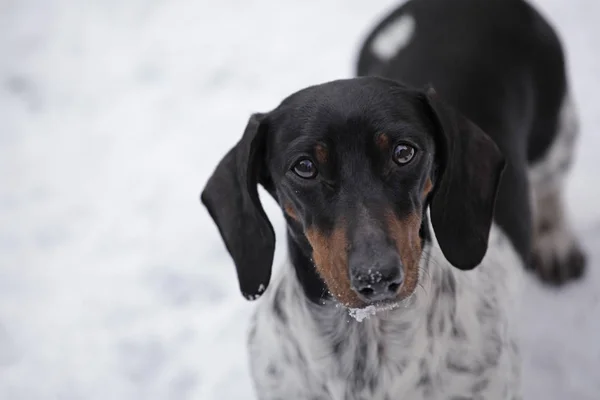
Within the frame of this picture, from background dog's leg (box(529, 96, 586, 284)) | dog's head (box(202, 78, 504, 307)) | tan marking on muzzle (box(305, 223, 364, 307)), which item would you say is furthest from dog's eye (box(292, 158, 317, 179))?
background dog's leg (box(529, 96, 586, 284))

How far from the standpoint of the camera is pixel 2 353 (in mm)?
3889

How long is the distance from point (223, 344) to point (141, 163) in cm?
145

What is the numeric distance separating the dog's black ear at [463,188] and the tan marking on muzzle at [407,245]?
0.26 m

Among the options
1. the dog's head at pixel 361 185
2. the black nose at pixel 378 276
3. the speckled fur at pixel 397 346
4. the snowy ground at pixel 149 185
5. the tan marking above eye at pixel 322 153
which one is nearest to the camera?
the black nose at pixel 378 276

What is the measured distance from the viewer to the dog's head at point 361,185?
7.32 feet

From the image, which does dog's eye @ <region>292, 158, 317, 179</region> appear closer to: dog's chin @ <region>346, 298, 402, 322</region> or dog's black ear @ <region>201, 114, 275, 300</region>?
dog's black ear @ <region>201, 114, 275, 300</region>

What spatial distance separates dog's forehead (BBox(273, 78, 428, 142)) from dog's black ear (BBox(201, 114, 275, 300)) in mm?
110

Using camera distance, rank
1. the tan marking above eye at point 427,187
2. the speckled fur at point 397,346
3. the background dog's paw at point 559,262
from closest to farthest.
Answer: the tan marking above eye at point 427,187, the speckled fur at point 397,346, the background dog's paw at point 559,262

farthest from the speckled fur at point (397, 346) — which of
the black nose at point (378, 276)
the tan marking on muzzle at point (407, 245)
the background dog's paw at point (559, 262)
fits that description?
the background dog's paw at point (559, 262)

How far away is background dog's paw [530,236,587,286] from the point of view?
12.8 ft

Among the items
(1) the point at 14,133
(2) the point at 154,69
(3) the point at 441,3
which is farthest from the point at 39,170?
A: (3) the point at 441,3

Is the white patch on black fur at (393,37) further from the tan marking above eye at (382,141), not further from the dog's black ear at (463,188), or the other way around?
the tan marking above eye at (382,141)

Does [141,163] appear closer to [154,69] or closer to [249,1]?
[154,69]

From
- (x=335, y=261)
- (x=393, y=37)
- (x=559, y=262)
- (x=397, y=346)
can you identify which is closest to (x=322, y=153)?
(x=335, y=261)
